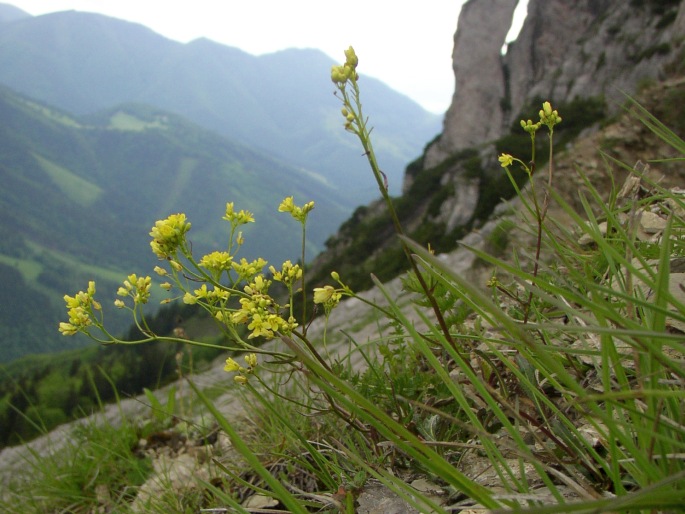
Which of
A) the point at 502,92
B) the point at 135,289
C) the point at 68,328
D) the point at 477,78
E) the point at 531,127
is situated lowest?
the point at 68,328

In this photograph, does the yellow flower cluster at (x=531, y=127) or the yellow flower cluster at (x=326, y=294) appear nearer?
the yellow flower cluster at (x=326, y=294)

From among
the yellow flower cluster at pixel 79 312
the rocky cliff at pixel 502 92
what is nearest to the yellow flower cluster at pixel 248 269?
the yellow flower cluster at pixel 79 312

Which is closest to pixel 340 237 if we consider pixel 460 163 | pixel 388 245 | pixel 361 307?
pixel 388 245

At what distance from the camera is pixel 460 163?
4981 cm

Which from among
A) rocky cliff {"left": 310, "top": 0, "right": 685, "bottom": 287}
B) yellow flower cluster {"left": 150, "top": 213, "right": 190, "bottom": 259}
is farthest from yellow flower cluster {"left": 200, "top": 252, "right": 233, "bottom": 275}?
rocky cliff {"left": 310, "top": 0, "right": 685, "bottom": 287}

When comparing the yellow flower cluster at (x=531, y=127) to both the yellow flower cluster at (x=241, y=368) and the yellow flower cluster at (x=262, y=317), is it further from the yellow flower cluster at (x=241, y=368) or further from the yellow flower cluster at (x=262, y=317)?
the yellow flower cluster at (x=241, y=368)

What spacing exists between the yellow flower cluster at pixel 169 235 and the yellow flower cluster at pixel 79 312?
45cm

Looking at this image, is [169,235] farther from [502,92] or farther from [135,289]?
[502,92]

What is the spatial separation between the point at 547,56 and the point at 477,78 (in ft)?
29.1

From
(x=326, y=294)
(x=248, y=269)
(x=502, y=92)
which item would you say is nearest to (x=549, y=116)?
(x=326, y=294)

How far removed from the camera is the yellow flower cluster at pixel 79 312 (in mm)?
2094

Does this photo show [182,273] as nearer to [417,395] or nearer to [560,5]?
[417,395]

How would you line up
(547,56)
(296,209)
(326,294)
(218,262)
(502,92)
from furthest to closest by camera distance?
(502,92), (547,56), (296,209), (218,262), (326,294)

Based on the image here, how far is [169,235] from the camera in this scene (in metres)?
1.85
